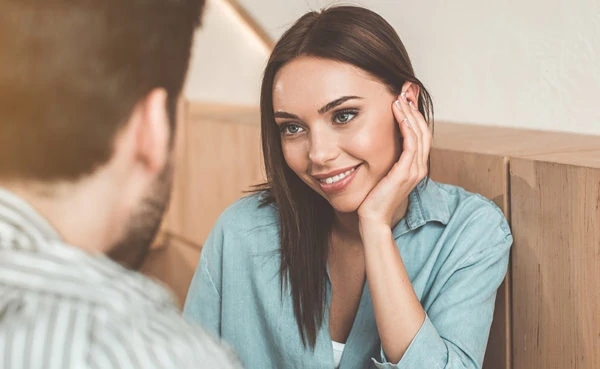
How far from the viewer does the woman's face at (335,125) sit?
0.99m

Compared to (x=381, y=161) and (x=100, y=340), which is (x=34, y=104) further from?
(x=381, y=161)

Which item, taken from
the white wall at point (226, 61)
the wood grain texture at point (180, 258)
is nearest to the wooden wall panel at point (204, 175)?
the wood grain texture at point (180, 258)

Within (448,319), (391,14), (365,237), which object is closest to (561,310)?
(448,319)

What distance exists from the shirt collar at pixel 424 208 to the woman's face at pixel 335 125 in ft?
0.28

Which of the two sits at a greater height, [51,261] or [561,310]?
[51,261]

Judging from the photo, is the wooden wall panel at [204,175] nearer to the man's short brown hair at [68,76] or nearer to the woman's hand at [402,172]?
the woman's hand at [402,172]

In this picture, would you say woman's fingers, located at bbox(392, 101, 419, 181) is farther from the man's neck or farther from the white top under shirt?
the man's neck

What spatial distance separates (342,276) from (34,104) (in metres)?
0.77

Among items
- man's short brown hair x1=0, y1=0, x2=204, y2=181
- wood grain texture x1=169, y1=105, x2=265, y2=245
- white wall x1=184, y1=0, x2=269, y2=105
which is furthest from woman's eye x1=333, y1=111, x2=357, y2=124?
white wall x1=184, y1=0, x2=269, y2=105

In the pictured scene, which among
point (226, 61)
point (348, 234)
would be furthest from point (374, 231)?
point (226, 61)

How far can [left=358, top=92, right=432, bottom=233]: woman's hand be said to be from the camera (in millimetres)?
1022

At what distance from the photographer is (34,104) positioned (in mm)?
425

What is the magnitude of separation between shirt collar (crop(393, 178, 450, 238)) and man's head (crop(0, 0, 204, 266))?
676 millimetres

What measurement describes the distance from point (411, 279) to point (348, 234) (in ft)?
0.37
